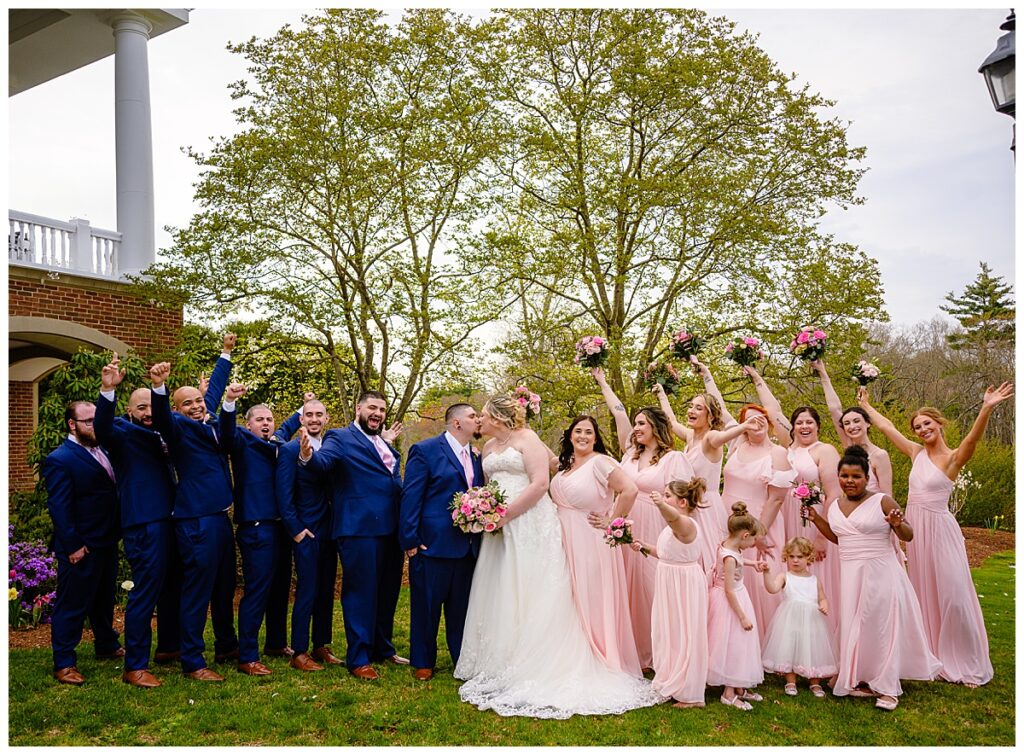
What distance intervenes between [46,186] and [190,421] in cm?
976

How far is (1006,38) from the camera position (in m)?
4.60

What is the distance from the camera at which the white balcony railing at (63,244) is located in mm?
13336

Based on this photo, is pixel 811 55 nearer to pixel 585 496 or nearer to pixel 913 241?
pixel 913 241

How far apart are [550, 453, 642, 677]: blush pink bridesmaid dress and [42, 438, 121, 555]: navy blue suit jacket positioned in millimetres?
3468

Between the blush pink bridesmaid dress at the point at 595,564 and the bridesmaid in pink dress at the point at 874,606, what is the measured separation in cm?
150

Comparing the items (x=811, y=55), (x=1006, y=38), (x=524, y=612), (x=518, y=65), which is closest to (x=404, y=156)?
(x=518, y=65)

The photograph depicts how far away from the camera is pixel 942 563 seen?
639cm

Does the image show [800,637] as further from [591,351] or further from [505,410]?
[591,351]

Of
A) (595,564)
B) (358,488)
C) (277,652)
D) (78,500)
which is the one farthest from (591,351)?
(78,500)

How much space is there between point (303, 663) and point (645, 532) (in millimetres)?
2844

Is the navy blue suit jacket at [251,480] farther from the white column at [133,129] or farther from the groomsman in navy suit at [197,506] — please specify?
the white column at [133,129]

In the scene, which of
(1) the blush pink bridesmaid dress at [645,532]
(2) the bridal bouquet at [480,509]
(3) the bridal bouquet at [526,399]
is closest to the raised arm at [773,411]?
(1) the blush pink bridesmaid dress at [645,532]

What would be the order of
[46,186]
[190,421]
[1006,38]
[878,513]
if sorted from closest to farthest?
1. [1006,38]
2. [878,513]
3. [190,421]
4. [46,186]

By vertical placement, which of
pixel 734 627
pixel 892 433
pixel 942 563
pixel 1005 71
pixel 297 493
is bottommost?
pixel 734 627
